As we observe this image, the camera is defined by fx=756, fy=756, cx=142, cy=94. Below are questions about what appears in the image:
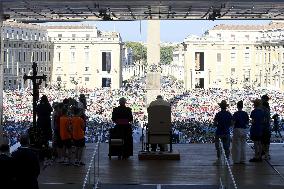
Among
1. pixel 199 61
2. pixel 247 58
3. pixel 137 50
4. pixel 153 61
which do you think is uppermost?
pixel 137 50

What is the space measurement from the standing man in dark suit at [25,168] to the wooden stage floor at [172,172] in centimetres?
323

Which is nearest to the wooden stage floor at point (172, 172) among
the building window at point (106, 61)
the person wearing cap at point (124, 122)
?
the person wearing cap at point (124, 122)

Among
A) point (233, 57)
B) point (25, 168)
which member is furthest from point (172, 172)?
point (233, 57)

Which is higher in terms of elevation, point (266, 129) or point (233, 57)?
point (233, 57)

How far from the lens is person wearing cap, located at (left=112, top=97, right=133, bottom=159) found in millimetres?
13391

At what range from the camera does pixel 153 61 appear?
51.6m

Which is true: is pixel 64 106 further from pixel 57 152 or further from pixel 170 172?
pixel 170 172

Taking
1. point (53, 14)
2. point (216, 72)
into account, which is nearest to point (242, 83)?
point (216, 72)

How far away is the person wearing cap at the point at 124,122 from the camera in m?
13.4

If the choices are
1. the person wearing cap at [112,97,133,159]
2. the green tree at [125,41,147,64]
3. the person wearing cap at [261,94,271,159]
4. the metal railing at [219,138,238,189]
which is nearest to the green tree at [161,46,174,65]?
the green tree at [125,41,147,64]

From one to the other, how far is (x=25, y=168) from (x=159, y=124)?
6018 millimetres

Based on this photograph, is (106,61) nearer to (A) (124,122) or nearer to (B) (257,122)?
(A) (124,122)

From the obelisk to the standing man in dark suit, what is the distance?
129 ft

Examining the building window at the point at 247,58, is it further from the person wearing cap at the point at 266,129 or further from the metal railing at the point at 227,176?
the metal railing at the point at 227,176
